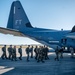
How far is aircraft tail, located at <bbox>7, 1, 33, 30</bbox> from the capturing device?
27375 mm

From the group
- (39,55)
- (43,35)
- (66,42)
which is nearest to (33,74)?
(39,55)

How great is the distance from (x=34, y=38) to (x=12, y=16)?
5.41 meters

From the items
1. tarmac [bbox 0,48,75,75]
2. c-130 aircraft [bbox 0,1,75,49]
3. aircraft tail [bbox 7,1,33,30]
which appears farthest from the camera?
aircraft tail [bbox 7,1,33,30]

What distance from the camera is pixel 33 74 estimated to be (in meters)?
10.9

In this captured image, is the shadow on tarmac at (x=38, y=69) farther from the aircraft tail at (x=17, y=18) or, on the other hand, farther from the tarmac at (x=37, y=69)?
the aircraft tail at (x=17, y=18)

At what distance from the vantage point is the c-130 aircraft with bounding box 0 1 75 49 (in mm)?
22755

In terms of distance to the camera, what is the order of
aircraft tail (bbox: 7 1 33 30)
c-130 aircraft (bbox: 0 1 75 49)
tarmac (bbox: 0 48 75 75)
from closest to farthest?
tarmac (bbox: 0 48 75 75) < c-130 aircraft (bbox: 0 1 75 49) < aircraft tail (bbox: 7 1 33 30)

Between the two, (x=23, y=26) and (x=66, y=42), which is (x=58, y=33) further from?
(x=23, y=26)

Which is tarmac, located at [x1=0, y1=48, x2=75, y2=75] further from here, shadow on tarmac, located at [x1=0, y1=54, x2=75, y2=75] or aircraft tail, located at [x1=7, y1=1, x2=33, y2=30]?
aircraft tail, located at [x1=7, y1=1, x2=33, y2=30]

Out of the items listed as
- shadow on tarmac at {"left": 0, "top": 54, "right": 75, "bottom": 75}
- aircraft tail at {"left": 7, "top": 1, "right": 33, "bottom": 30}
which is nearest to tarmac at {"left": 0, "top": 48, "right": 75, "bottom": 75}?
shadow on tarmac at {"left": 0, "top": 54, "right": 75, "bottom": 75}

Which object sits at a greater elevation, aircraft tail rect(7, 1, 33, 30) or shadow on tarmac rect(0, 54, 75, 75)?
aircraft tail rect(7, 1, 33, 30)

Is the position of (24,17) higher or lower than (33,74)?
higher

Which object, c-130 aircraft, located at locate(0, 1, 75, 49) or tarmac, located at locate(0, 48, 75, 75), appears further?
c-130 aircraft, located at locate(0, 1, 75, 49)

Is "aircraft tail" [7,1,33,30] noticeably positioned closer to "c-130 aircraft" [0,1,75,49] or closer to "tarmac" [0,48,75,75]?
"c-130 aircraft" [0,1,75,49]
